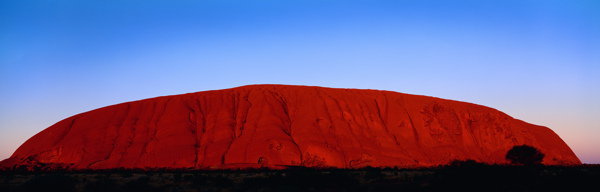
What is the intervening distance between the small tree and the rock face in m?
5.33

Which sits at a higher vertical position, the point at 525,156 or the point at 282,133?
the point at 282,133

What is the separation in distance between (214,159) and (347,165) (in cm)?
1565

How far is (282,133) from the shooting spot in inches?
2126

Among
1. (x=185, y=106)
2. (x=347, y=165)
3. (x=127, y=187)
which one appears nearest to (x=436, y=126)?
(x=347, y=165)

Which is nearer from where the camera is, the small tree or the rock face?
the rock face

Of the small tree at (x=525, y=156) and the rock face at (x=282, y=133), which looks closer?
the rock face at (x=282, y=133)

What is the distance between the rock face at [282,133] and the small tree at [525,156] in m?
5.33

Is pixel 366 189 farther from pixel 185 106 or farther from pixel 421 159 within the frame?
pixel 185 106

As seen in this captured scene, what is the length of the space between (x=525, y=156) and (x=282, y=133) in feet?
103

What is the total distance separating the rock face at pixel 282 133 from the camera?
50750 millimetres

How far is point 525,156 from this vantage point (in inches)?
2136

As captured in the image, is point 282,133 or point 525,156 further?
point 525,156

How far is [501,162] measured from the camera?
199 ft

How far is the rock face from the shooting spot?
167ft
